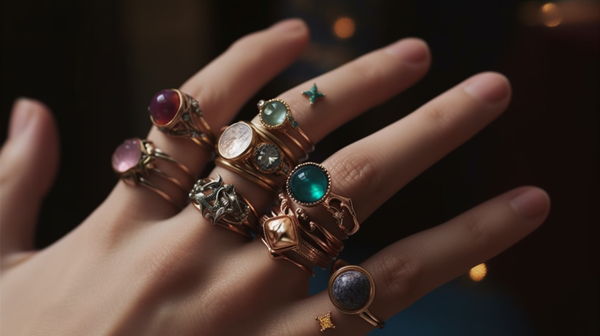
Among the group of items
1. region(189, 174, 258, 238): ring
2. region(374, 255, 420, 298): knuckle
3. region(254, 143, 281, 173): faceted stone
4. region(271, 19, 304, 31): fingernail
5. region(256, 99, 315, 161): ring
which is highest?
region(271, 19, 304, 31): fingernail

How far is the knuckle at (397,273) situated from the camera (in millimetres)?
818

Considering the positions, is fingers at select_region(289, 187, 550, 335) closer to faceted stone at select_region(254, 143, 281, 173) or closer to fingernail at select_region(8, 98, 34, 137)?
faceted stone at select_region(254, 143, 281, 173)

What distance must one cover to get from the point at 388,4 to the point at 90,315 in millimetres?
1122

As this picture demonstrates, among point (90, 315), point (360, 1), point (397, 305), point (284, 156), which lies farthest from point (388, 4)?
point (90, 315)

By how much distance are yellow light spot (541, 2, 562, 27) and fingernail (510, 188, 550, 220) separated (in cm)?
55

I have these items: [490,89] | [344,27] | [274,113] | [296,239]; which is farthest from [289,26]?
[296,239]

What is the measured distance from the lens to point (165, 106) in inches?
35.9

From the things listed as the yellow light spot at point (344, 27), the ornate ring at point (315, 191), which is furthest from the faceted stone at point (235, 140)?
the yellow light spot at point (344, 27)

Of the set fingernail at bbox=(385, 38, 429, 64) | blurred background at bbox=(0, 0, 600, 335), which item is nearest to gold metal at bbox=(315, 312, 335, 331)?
blurred background at bbox=(0, 0, 600, 335)

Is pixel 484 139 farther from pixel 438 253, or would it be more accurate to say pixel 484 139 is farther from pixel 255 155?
pixel 255 155

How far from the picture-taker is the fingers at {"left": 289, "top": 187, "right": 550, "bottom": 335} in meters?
0.82

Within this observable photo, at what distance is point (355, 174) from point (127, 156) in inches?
18.7

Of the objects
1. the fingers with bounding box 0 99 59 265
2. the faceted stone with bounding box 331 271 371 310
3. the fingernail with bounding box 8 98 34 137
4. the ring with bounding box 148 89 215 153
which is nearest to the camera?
the faceted stone with bounding box 331 271 371 310

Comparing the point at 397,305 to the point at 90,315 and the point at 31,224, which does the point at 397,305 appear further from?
the point at 31,224
